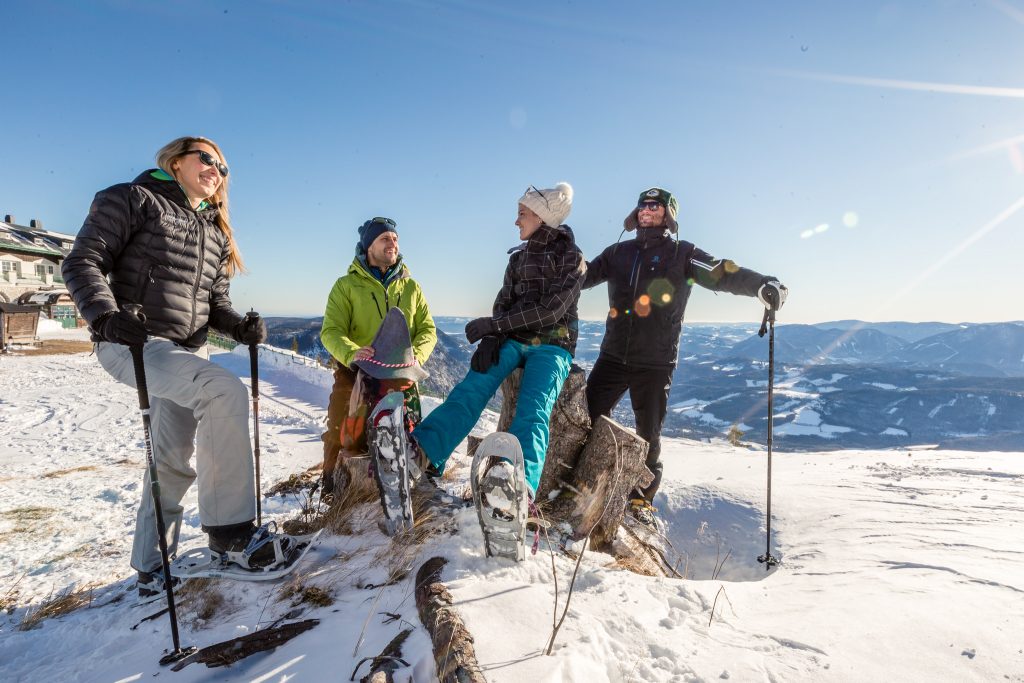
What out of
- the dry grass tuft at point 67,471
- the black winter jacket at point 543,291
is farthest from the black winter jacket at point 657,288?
the dry grass tuft at point 67,471

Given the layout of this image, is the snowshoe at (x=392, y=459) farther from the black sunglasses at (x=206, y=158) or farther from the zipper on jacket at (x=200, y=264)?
the black sunglasses at (x=206, y=158)

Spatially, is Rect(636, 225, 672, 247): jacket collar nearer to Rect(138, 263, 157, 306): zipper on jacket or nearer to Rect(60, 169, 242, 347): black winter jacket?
Rect(60, 169, 242, 347): black winter jacket

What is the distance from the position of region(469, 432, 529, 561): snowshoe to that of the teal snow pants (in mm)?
207

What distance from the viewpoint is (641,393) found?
4.41 m

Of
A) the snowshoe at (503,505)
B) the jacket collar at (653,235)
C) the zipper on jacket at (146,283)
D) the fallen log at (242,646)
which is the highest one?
the jacket collar at (653,235)

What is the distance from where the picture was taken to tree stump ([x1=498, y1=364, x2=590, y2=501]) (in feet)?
12.2

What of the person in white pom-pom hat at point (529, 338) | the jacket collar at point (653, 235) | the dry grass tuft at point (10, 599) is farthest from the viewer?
the jacket collar at point (653, 235)

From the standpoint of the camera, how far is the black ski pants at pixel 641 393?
14.3 ft

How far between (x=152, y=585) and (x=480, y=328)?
7.90 feet

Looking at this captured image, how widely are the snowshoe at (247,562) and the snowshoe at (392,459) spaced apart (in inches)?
20.3

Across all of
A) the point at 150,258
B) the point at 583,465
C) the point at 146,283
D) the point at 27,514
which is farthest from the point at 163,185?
the point at 27,514

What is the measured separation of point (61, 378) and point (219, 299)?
13774 mm

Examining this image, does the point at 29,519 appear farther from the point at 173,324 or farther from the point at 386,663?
the point at 386,663

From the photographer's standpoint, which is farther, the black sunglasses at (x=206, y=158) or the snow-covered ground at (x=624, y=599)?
the black sunglasses at (x=206, y=158)
